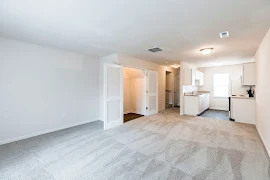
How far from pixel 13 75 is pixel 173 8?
3.95m

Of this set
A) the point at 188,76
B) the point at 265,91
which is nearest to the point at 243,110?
the point at 265,91

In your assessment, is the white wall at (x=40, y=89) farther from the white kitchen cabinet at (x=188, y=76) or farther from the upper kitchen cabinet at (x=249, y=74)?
the upper kitchen cabinet at (x=249, y=74)

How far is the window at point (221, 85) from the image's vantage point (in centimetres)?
714

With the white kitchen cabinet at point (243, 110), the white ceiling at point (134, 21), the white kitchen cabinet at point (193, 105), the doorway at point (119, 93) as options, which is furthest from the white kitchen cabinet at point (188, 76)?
the white ceiling at point (134, 21)

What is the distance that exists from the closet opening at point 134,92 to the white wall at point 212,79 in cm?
424

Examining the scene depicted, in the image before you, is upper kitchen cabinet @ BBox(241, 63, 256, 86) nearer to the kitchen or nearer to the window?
the kitchen

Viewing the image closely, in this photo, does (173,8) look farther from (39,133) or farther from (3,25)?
(39,133)

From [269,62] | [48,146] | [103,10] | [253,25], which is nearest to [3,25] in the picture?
[103,10]

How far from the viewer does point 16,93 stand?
10.8 feet

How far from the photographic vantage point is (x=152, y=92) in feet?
20.1

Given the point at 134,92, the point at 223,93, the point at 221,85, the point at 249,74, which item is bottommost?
the point at 223,93

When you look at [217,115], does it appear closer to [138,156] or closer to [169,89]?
[169,89]

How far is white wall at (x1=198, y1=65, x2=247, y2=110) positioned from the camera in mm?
6786

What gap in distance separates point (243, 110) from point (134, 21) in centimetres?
503
